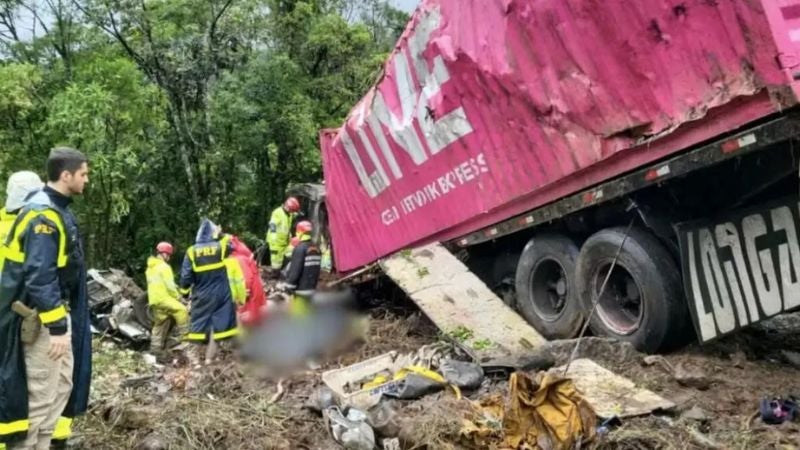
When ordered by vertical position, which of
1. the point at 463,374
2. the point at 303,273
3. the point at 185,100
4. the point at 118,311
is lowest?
the point at 463,374

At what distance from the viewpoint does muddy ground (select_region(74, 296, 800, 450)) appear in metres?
3.82

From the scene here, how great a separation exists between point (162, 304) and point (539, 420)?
15.5ft

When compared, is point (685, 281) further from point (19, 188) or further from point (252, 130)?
point (252, 130)

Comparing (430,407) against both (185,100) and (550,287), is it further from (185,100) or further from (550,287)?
(185,100)

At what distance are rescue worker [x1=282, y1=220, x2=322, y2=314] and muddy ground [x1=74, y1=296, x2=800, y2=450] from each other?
1.84m

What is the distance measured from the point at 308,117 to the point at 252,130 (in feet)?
3.74

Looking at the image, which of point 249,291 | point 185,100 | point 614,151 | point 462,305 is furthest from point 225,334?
point 185,100

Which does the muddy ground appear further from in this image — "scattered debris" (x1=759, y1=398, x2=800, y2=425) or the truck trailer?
the truck trailer

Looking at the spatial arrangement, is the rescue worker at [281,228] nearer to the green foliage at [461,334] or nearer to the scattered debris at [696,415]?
the green foliage at [461,334]

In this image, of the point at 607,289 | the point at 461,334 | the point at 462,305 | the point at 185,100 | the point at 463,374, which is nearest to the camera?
the point at 463,374

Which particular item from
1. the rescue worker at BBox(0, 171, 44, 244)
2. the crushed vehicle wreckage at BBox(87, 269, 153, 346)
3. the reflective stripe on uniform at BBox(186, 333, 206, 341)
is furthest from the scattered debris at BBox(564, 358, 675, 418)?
the crushed vehicle wreckage at BBox(87, 269, 153, 346)

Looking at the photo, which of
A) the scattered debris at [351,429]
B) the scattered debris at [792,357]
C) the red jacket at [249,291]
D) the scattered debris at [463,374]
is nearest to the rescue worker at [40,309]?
the scattered debris at [351,429]

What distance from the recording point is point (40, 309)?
345cm

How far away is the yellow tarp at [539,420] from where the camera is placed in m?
3.69
